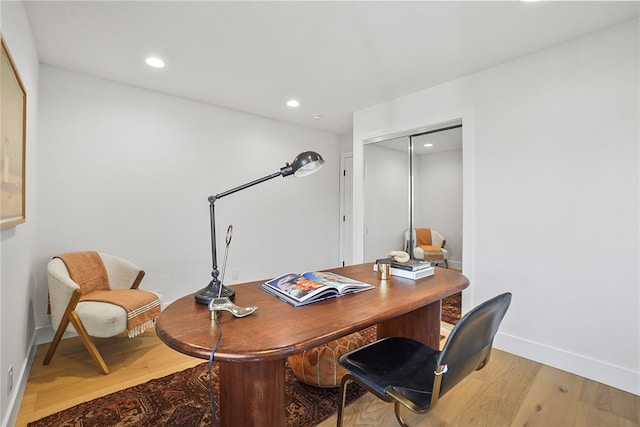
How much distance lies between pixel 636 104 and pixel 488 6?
44.8 inches

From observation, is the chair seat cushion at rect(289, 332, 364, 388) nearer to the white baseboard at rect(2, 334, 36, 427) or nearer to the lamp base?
the lamp base

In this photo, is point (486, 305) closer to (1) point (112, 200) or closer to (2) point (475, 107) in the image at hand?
(2) point (475, 107)

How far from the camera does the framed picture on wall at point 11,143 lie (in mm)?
1352

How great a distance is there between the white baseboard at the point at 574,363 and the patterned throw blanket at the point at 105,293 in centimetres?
280

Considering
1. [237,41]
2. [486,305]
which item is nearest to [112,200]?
[237,41]

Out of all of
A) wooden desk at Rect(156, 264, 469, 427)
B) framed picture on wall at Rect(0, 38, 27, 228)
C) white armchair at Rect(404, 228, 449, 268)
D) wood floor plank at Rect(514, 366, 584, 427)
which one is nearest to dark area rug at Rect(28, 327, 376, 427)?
wooden desk at Rect(156, 264, 469, 427)

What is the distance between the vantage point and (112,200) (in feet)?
9.48

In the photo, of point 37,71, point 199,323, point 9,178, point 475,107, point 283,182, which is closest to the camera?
point 199,323

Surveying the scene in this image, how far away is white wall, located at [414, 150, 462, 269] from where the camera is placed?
2.95m

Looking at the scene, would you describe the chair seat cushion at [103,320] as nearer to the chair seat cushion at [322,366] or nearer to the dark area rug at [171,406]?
the dark area rug at [171,406]

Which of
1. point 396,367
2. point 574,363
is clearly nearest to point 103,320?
point 396,367

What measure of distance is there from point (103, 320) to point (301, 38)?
93.4 inches

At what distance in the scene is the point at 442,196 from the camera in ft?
10.2

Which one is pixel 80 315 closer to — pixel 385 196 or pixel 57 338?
pixel 57 338
